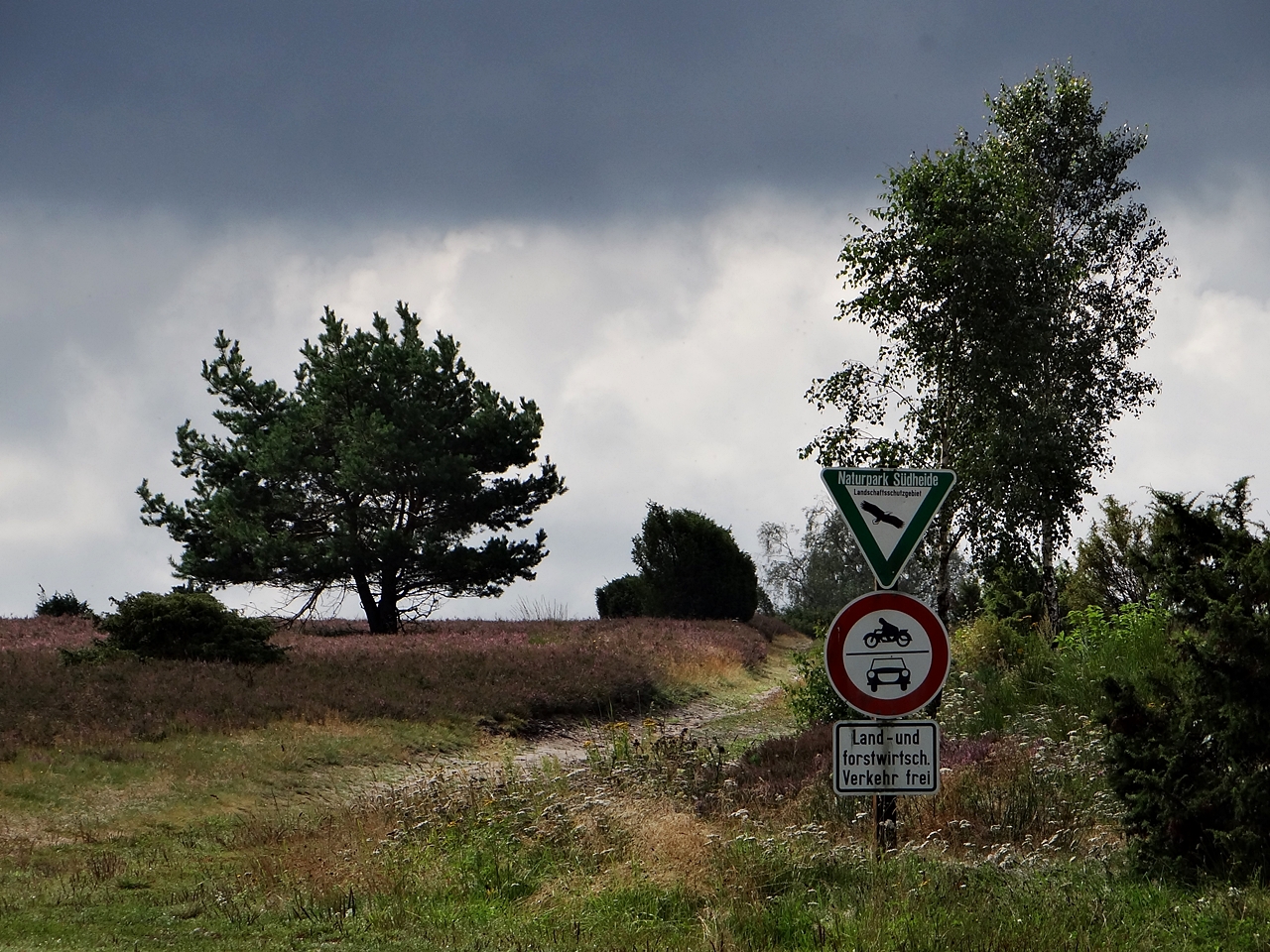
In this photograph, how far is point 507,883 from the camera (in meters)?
9.12

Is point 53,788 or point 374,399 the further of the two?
point 374,399

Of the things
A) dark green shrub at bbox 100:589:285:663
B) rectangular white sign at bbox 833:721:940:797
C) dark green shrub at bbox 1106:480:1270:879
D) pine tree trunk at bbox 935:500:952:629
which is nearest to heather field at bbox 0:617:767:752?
dark green shrub at bbox 100:589:285:663

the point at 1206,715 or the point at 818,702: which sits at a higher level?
the point at 1206,715

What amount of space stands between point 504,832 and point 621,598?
36.5 meters

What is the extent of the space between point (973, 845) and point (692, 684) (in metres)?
17.5

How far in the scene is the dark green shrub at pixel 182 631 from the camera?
2336cm

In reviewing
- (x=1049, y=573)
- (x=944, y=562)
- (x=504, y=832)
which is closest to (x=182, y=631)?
(x=944, y=562)

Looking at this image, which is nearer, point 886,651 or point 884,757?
A: point 886,651

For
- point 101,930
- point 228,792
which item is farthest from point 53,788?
point 101,930

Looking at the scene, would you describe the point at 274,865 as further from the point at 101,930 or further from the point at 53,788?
the point at 53,788

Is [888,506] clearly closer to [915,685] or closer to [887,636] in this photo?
[887,636]

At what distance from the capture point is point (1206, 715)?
28.2ft

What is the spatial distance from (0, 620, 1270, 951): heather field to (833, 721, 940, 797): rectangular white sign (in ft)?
2.14

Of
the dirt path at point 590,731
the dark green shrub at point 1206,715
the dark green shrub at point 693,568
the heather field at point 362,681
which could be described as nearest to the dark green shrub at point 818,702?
the dirt path at point 590,731
